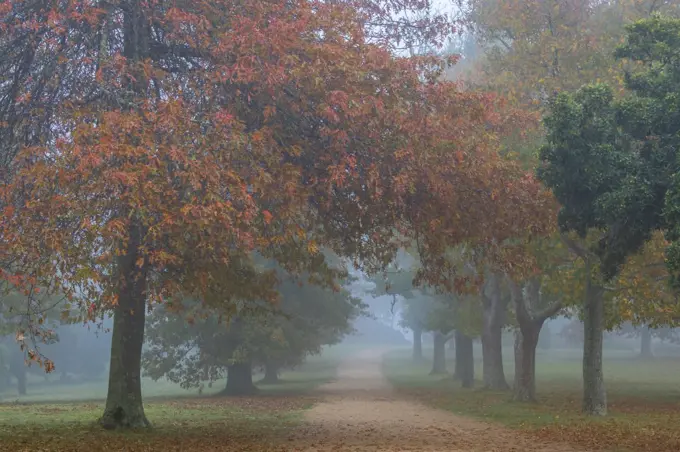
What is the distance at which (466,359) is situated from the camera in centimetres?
3891

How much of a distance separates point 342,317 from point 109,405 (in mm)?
22877

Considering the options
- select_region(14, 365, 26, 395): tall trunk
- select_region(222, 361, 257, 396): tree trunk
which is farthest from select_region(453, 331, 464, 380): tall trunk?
select_region(14, 365, 26, 395): tall trunk

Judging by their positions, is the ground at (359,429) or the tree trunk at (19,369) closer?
the ground at (359,429)

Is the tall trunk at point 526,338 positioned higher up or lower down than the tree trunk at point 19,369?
higher up

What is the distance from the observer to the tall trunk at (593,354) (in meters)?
20.8

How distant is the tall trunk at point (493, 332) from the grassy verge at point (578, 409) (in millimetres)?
1350

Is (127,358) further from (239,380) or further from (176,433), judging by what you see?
(239,380)

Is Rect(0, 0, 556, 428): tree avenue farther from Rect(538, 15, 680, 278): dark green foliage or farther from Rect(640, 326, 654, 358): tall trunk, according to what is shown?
Rect(640, 326, 654, 358): tall trunk

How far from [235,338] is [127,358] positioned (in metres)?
17.6

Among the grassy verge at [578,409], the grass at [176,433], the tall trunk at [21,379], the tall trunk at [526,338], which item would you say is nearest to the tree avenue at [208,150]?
the grass at [176,433]

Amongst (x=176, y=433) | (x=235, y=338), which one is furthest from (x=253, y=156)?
(x=235, y=338)

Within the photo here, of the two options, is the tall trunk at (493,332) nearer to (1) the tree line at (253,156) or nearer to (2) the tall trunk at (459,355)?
(2) the tall trunk at (459,355)

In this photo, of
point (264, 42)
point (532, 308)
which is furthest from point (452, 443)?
point (532, 308)

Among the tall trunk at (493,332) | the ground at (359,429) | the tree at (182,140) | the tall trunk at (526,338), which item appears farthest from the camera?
the tall trunk at (493,332)
